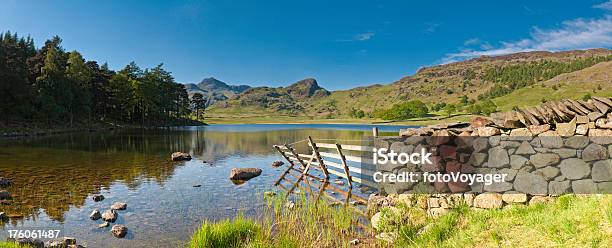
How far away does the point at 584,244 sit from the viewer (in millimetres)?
5348

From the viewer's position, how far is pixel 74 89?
233ft

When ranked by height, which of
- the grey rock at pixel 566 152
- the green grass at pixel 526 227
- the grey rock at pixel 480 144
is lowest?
the green grass at pixel 526 227

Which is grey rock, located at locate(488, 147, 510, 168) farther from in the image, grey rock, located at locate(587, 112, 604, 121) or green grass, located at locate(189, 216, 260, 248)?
green grass, located at locate(189, 216, 260, 248)

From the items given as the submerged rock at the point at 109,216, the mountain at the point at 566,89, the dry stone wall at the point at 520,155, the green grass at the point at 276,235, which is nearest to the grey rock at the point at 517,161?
the dry stone wall at the point at 520,155

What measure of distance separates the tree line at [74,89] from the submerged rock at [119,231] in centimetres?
6292

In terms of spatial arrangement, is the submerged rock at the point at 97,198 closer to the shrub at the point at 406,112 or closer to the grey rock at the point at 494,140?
the grey rock at the point at 494,140

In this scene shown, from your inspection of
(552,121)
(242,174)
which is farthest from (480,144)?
(242,174)

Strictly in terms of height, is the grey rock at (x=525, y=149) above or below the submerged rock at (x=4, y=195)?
above

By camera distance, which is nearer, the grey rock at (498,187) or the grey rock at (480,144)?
the grey rock at (498,187)

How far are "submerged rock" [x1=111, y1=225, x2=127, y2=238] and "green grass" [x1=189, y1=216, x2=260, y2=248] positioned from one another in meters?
3.39

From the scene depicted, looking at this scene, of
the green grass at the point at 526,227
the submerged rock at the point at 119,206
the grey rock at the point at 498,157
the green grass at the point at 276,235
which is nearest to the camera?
the green grass at the point at 526,227

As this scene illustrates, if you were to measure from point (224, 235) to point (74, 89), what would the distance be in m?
78.4

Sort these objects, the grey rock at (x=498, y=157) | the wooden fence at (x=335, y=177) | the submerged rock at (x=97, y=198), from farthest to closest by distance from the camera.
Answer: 1. the submerged rock at (x=97, y=198)
2. the wooden fence at (x=335, y=177)
3. the grey rock at (x=498, y=157)

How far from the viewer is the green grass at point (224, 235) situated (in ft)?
25.8
